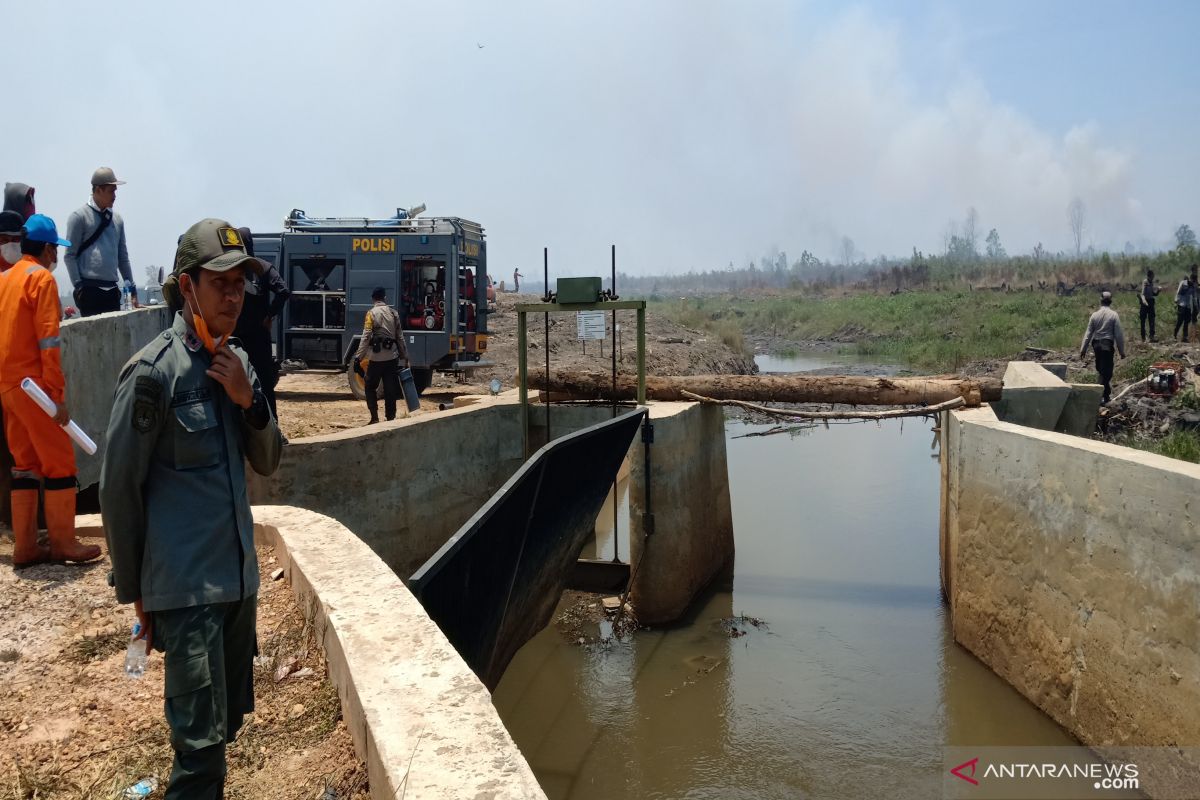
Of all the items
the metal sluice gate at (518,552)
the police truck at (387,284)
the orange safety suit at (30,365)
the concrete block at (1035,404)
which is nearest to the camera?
the metal sluice gate at (518,552)

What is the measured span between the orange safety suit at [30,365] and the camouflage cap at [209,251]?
2.38 m

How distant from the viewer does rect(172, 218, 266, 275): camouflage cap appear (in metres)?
2.39

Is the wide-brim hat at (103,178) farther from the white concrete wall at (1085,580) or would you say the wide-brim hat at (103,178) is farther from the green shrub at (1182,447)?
the green shrub at (1182,447)

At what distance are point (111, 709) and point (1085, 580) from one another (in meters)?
5.40

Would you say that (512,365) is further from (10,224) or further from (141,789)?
(141,789)

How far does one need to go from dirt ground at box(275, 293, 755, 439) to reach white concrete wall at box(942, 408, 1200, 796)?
525cm

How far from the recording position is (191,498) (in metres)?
2.35

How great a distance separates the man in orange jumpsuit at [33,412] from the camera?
4.27 metres

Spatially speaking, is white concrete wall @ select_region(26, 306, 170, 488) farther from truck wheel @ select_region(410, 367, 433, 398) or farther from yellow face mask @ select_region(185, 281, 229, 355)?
truck wheel @ select_region(410, 367, 433, 398)

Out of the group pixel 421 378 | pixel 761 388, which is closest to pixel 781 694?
pixel 761 388

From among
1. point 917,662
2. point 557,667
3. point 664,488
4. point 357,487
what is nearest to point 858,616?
point 917,662

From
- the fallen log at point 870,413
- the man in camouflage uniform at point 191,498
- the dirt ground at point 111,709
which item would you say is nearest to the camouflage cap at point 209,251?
the man in camouflage uniform at point 191,498

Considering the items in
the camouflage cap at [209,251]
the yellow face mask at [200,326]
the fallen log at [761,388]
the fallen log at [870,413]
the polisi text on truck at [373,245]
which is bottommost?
the fallen log at [870,413]

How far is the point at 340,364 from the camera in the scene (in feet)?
45.6
